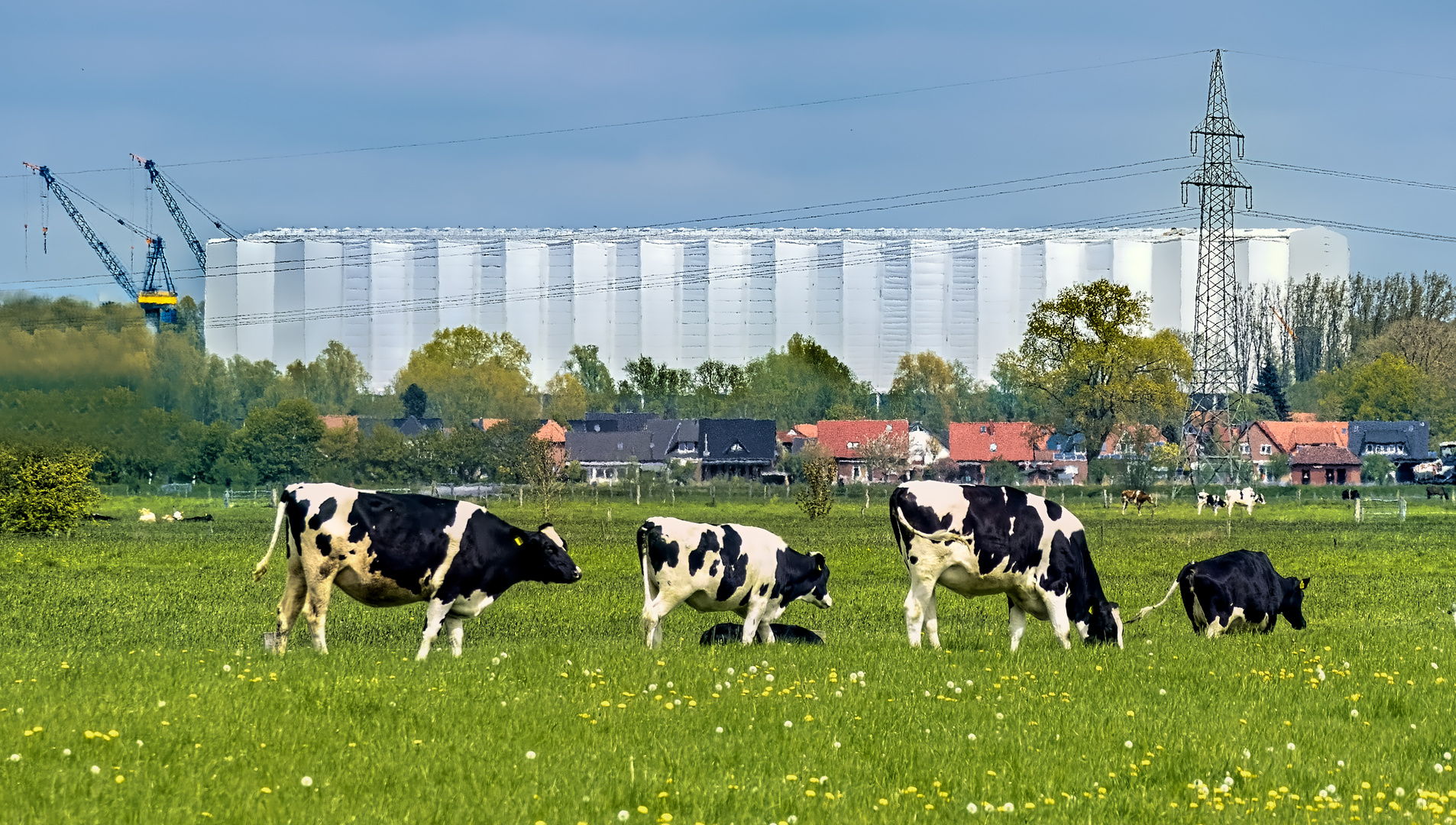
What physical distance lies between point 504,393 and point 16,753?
8982 cm

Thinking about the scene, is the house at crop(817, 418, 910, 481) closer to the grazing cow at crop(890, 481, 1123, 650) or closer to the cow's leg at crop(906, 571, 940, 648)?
the grazing cow at crop(890, 481, 1123, 650)

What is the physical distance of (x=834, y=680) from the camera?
1184cm

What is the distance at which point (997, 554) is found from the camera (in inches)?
578

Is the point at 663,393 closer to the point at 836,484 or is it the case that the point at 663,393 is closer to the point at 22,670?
the point at 836,484

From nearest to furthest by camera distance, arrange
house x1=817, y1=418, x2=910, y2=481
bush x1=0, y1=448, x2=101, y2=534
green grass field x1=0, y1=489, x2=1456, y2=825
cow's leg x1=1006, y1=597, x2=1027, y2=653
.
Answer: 1. green grass field x1=0, y1=489, x2=1456, y2=825
2. cow's leg x1=1006, y1=597, x2=1027, y2=653
3. bush x1=0, y1=448, x2=101, y2=534
4. house x1=817, y1=418, x2=910, y2=481

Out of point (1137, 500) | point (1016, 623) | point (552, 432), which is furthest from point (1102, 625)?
point (552, 432)

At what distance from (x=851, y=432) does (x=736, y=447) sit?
8.76m

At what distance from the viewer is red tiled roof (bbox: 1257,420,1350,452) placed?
95.9 meters

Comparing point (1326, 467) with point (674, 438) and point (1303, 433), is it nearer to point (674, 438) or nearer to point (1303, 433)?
point (1303, 433)

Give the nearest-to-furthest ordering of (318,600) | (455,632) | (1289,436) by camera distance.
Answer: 1. (318,600)
2. (455,632)
3. (1289,436)

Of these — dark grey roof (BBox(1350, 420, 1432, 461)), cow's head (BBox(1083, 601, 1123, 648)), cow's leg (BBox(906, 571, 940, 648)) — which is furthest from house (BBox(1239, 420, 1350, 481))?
cow's leg (BBox(906, 571, 940, 648))

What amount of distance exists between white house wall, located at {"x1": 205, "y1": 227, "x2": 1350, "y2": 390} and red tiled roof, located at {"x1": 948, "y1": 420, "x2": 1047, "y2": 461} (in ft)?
120

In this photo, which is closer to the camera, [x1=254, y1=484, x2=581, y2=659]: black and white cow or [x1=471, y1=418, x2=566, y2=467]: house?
[x1=254, y1=484, x2=581, y2=659]: black and white cow

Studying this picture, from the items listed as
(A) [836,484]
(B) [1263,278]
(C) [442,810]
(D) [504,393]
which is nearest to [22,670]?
(C) [442,810]
